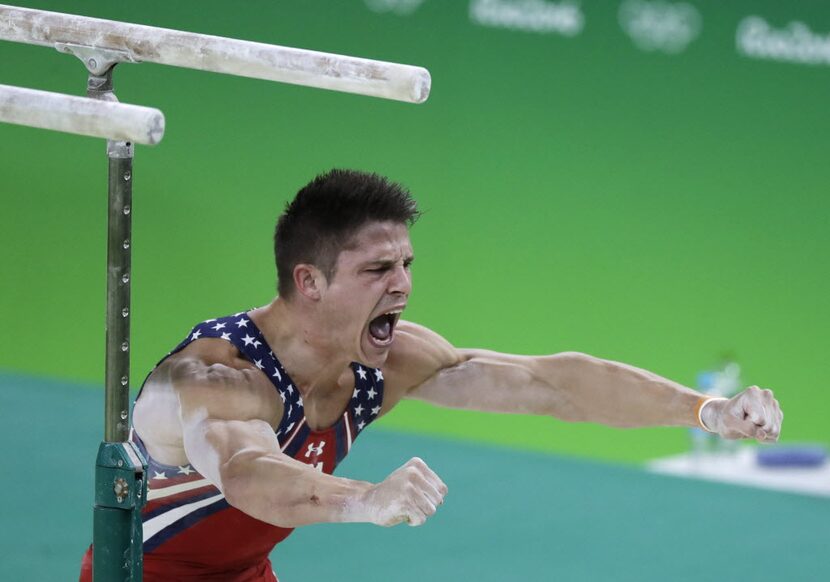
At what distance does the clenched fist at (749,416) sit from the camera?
3152mm

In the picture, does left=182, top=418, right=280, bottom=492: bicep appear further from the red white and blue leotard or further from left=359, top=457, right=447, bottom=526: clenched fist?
left=359, top=457, right=447, bottom=526: clenched fist

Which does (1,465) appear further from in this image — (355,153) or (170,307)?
(355,153)

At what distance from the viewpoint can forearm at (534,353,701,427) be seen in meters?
3.51

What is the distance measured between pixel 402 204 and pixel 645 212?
4058 millimetres

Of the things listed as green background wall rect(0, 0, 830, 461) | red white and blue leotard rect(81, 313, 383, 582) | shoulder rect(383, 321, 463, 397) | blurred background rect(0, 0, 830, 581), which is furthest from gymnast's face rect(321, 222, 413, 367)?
green background wall rect(0, 0, 830, 461)

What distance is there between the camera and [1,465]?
21.1 feet

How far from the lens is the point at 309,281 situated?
329cm

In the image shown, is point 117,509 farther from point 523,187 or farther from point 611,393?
point 523,187

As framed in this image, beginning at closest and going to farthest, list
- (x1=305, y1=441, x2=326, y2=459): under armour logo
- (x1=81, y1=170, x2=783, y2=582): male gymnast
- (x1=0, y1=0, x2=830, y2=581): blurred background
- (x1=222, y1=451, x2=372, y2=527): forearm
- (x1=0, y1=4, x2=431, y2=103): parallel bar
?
1. (x1=222, y1=451, x2=372, y2=527): forearm
2. (x1=0, y1=4, x2=431, y2=103): parallel bar
3. (x1=81, y1=170, x2=783, y2=582): male gymnast
4. (x1=305, y1=441, x2=326, y2=459): under armour logo
5. (x1=0, y1=0, x2=830, y2=581): blurred background

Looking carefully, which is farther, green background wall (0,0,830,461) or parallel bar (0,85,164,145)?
green background wall (0,0,830,461)

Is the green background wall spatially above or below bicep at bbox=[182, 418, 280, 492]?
above

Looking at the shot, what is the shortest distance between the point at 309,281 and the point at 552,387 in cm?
71

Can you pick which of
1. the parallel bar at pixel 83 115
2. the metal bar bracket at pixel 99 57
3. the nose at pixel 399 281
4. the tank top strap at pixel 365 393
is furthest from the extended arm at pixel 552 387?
the parallel bar at pixel 83 115

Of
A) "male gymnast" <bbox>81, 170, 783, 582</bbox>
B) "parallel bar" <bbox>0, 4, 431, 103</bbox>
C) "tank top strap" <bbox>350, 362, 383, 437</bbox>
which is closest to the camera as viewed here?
"parallel bar" <bbox>0, 4, 431, 103</bbox>
